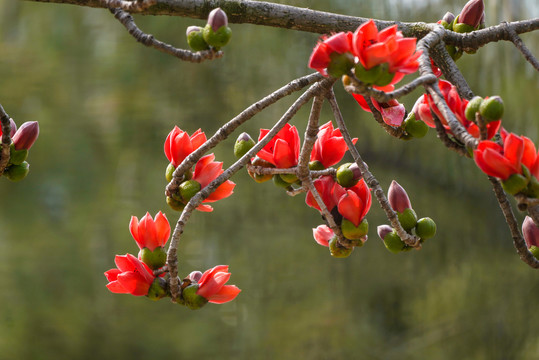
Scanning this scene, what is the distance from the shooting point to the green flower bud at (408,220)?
0.97ft

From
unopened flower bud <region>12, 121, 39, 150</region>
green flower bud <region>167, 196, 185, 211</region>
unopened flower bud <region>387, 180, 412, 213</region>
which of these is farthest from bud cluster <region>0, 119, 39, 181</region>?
unopened flower bud <region>387, 180, 412, 213</region>

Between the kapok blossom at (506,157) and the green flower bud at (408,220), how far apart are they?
9cm

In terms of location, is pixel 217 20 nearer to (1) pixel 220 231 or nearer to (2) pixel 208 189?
(2) pixel 208 189

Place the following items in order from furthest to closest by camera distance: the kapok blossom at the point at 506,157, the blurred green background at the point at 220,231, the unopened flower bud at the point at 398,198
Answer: the blurred green background at the point at 220,231 → the unopened flower bud at the point at 398,198 → the kapok blossom at the point at 506,157

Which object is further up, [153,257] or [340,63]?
[340,63]

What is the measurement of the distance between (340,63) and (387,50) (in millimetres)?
18

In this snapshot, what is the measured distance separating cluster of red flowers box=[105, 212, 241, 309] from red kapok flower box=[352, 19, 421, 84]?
13 cm

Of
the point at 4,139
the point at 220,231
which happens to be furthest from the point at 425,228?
the point at 220,231

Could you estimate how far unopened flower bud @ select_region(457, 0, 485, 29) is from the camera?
0.33m

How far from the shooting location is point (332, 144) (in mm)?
338

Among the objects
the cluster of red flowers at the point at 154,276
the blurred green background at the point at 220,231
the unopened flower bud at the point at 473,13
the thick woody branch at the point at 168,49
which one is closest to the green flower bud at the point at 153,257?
the cluster of red flowers at the point at 154,276

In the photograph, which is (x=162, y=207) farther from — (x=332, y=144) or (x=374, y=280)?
(x=332, y=144)

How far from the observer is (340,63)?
0.74ft

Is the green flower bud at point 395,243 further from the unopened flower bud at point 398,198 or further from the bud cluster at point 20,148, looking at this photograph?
the bud cluster at point 20,148
